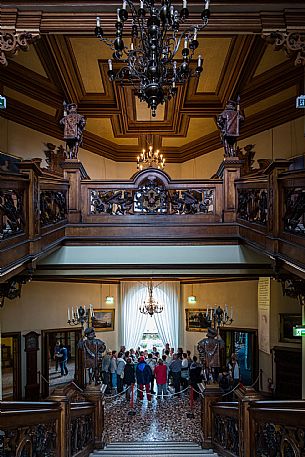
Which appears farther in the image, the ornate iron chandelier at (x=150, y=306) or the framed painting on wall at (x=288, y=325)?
the ornate iron chandelier at (x=150, y=306)

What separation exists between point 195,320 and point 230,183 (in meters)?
8.76

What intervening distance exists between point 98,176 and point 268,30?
7761mm

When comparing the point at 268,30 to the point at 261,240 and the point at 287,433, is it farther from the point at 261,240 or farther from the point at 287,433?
the point at 287,433

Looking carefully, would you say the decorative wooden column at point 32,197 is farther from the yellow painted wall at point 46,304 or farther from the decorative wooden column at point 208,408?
the yellow painted wall at point 46,304

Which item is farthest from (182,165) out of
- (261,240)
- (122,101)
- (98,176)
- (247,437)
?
(247,437)

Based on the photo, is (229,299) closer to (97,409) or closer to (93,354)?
(93,354)

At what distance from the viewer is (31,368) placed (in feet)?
39.0


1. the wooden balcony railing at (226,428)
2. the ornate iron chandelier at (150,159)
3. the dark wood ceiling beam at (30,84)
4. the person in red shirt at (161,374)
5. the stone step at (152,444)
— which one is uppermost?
the dark wood ceiling beam at (30,84)

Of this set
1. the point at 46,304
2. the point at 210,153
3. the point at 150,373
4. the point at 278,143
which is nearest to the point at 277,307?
the point at 150,373

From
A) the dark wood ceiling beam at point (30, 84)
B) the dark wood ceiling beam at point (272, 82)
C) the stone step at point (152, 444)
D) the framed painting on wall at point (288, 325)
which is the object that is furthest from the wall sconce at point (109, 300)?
the dark wood ceiling beam at point (272, 82)

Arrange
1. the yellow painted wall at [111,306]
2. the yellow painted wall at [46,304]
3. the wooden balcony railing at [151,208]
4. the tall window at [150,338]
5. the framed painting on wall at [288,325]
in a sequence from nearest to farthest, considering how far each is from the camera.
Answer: the wooden balcony railing at [151,208], the framed painting on wall at [288,325], the yellow painted wall at [111,306], the yellow painted wall at [46,304], the tall window at [150,338]

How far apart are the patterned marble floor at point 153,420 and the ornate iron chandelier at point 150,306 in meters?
3.03

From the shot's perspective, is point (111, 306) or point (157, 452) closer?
point (157, 452)

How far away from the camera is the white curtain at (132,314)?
624 inches
